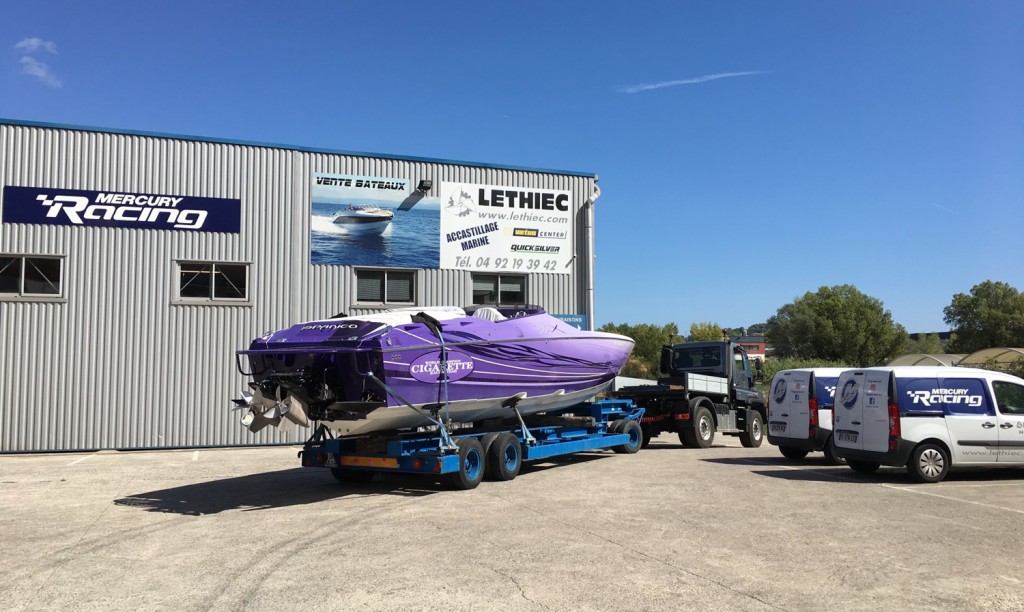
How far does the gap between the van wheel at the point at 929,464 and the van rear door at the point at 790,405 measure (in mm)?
2528

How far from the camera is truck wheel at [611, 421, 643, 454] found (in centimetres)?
1514

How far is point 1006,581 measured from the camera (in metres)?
5.74

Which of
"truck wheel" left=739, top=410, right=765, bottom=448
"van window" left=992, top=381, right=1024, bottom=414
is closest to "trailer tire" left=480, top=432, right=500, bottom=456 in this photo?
"van window" left=992, top=381, right=1024, bottom=414

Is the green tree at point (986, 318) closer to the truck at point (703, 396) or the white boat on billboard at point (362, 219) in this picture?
the truck at point (703, 396)

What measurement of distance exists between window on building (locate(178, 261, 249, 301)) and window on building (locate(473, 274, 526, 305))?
5621 millimetres

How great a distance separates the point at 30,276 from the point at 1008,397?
60.1 feet

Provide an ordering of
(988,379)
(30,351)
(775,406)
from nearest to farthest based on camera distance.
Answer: (988,379), (775,406), (30,351)

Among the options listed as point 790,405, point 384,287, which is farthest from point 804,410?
point 384,287

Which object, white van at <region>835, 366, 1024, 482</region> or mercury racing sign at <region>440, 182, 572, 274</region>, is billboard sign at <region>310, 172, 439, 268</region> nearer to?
mercury racing sign at <region>440, 182, 572, 274</region>

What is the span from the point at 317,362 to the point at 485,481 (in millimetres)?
3357

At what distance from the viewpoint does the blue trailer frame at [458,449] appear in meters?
10.3

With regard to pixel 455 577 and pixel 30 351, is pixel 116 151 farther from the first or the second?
pixel 455 577

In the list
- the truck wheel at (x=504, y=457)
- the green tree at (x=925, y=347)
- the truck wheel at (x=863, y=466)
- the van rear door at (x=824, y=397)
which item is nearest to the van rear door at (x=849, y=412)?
the truck wheel at (x=863, y=466)

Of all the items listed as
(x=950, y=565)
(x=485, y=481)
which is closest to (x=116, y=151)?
(x=485, y=481)
